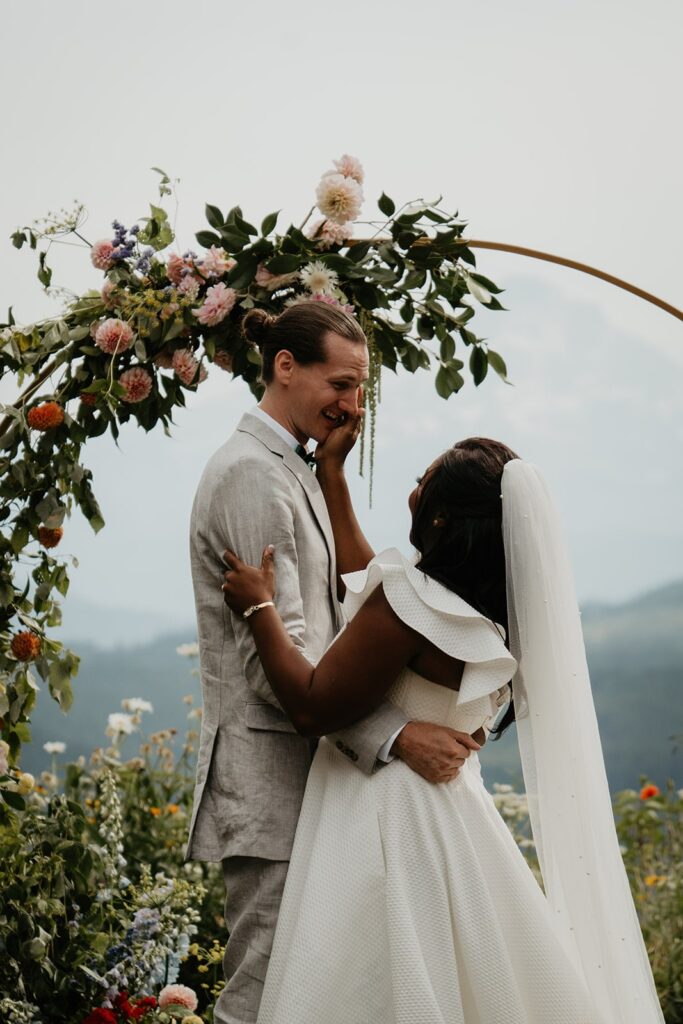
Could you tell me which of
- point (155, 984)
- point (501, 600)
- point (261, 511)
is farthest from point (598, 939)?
point (155, 984)

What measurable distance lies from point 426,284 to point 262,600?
1273 millimetres

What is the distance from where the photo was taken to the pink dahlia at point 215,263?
3002 mm

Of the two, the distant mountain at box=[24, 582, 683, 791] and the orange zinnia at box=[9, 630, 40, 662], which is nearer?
the orange zinnia at box=[9, 630, 40, 662]

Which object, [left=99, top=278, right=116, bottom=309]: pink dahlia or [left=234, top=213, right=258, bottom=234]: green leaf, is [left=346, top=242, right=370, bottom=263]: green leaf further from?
[left=99, top=278, right=116, bottom=309]: pink dahlia

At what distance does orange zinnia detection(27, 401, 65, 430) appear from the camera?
304 centimetres

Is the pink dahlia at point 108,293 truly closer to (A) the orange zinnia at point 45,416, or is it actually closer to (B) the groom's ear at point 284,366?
(A) the orange zinnia at point 45,416

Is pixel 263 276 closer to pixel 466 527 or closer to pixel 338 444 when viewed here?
pixel 338 444

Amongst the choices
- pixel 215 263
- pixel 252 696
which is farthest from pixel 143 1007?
pixel 215 263

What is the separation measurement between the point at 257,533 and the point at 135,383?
89 centimetres

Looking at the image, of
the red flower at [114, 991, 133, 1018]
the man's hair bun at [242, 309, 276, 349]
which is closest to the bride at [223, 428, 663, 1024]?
the man's hair bun at [242, 309, 276, 349]

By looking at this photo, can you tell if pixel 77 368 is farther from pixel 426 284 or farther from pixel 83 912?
pixel 83 912

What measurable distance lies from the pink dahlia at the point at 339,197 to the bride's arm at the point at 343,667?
3.91ft

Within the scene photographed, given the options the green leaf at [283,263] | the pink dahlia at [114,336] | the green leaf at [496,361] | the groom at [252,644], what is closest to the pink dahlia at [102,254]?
the pink dahlia at [114,336]

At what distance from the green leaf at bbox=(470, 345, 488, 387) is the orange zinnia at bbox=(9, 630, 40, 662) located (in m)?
1.45
